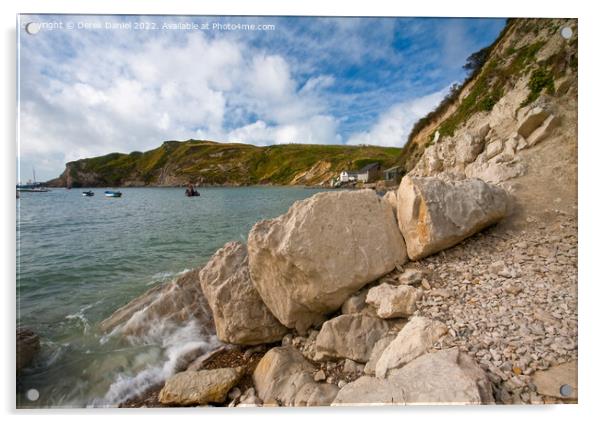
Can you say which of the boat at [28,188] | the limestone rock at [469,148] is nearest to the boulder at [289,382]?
the boat at [28,188]

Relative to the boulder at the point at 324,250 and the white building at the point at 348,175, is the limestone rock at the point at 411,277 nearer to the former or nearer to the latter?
the boulder at the point at 324,250

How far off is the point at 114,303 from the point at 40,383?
2458mm

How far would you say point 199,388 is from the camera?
264cm

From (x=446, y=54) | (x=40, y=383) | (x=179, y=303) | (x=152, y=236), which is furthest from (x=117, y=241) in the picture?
(x=446, y=54)

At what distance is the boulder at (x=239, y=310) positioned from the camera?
11.1ft

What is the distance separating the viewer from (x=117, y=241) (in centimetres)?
726

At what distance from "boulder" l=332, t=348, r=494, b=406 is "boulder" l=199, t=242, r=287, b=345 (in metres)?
1.57

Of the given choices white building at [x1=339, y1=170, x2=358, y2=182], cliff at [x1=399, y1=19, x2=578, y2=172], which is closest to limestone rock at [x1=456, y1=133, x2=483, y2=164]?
cliff at [x1=399, y1=19, x2=578, y2=172]

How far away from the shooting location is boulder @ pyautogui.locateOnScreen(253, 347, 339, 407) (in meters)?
2.28

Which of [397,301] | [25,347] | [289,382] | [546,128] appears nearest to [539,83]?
[546,128]

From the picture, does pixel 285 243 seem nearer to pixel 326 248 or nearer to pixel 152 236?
pixel 326 248

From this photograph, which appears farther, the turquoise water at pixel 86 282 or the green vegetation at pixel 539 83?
the green vegetation at pixel 539 83

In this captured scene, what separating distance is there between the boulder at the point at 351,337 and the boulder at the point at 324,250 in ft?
1.00

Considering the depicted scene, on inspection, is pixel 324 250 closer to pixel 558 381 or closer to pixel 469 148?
pixel 558 381
